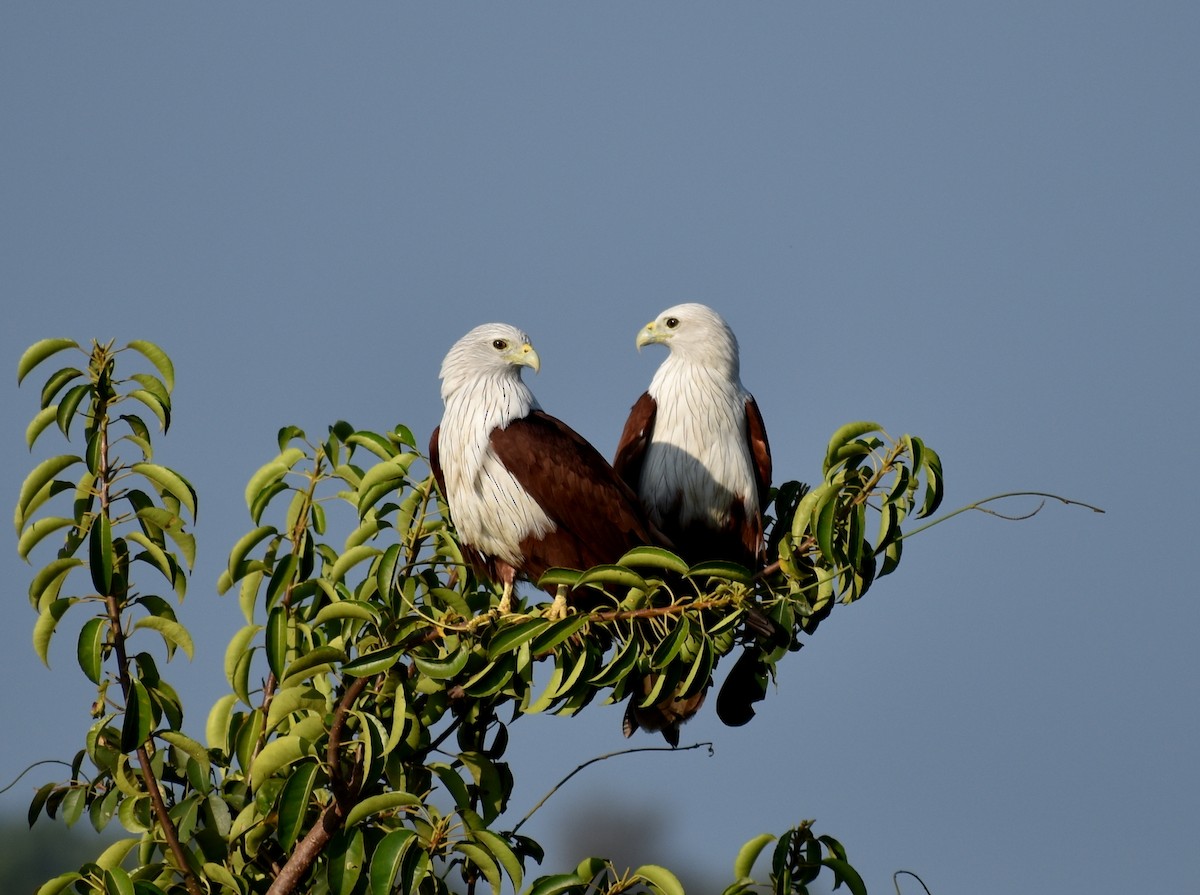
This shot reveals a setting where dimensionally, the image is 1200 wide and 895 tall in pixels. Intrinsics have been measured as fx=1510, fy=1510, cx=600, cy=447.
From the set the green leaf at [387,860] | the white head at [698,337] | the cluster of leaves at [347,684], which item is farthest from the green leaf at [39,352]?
the white head at [698,337]

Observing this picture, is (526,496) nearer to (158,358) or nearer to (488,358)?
(488,358)

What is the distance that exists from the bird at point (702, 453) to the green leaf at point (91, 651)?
2.75 metres

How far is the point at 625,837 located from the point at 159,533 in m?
31.4

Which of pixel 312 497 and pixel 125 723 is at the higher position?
pixel 312 497

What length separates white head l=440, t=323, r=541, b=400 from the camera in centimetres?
589

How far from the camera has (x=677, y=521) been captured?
6414 mm

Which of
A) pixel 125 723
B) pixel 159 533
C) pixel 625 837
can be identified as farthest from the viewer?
pixel 625 837

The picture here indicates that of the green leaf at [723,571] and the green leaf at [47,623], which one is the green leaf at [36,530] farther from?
the green leaf at [723,571]

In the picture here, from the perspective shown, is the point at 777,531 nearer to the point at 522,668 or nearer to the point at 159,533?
the point at 522,668

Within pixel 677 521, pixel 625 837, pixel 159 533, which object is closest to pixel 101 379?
pixel 159 533

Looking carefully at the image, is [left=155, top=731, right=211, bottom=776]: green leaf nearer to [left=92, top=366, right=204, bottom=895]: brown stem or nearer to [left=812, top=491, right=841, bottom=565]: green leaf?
[left=92, top=366, right=204, bottom=895]: brown stem

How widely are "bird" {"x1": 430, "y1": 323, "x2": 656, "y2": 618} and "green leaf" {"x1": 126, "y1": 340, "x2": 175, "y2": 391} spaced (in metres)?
1.30

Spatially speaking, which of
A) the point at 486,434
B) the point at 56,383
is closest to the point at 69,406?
the point at 56,383

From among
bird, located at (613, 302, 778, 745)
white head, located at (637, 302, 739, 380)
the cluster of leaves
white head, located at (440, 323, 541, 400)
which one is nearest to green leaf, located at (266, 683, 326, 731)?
the cluster of leaves
